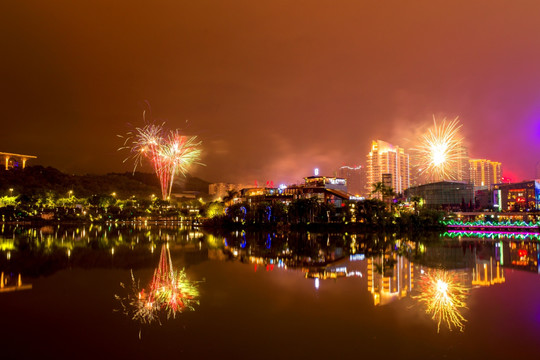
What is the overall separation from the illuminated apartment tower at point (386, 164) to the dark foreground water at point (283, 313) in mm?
117462

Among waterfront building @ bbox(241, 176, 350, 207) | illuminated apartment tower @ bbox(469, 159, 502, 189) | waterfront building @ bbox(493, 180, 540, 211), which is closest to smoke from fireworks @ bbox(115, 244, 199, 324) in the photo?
waterfront building @ bbox(241, 176, 350, 207)

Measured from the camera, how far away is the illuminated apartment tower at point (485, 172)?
172m

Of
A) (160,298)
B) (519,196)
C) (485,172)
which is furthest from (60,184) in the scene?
(485,172)

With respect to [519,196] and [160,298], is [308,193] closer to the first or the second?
[160,298]

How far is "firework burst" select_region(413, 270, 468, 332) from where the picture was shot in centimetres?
932

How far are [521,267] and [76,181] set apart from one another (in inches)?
3410

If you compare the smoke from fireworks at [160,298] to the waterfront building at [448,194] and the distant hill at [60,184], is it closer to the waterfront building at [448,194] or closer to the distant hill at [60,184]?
the distant hill at [60,184]

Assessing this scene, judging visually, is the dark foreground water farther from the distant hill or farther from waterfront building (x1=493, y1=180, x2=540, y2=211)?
waterfront building (x1=493, y1=180, x2=540, y2=211)

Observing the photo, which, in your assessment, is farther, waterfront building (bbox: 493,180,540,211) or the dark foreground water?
waterfront building (bbox: 493,180,540,211)

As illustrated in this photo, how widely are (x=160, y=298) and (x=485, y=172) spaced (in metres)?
192

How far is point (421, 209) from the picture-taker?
4953 centimetres

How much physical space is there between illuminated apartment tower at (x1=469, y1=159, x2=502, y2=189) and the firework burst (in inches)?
6903

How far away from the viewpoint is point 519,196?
4272 inches

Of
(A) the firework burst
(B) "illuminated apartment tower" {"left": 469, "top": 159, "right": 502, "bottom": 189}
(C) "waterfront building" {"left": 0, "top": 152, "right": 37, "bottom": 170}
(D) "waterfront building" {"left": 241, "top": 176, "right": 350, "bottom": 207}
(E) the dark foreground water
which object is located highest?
(B) "illuminated apartment tower" {"left": 469, "top": 159, "right": 502, "bottom": 189}
